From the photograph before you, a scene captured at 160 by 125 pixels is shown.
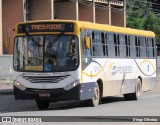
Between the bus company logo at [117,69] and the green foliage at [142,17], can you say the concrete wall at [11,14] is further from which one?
the green foliage at [142,17]

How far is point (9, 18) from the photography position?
49281 millimetres

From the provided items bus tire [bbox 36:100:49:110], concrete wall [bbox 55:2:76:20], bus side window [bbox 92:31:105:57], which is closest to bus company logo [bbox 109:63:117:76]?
bus side window [bbox 92:31:105:57]

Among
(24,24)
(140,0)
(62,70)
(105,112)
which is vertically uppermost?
(140,0)

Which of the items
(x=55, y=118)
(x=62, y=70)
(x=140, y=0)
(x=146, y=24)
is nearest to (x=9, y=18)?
(x=62, y=70)

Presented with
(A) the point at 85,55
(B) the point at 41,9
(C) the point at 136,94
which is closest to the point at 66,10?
(B) the point at 41,9

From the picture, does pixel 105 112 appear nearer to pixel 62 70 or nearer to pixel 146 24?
pixel 62 70

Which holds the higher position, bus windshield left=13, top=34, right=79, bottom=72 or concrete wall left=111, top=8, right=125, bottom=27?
concrete wall left=111, top=8, right=125, bottom=27

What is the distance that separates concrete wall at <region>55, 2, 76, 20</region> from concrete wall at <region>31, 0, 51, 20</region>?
18.6ft

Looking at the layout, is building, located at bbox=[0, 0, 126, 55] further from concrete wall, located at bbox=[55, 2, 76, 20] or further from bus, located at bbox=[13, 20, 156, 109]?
bus, located at bbox=[13, 20, 156, 109]

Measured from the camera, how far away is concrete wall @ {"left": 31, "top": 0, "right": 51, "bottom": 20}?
53.8 meters

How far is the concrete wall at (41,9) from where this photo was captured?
53.8 meters

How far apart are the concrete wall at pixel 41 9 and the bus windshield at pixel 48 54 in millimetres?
34420

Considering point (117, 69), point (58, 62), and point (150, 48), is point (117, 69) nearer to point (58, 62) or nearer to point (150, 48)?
point (58, 62)

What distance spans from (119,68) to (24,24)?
204 inches
